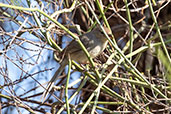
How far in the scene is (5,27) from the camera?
12.1ft

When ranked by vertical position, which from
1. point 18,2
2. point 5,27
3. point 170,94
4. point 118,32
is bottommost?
point 170,94

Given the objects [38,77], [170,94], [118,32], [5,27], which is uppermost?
[5,27]

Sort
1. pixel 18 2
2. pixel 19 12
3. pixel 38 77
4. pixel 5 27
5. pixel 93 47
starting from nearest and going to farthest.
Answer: pixel 18 2 → pixel 19 12 → pixel 93 47 → pixel 5 27 → pixel 38 77

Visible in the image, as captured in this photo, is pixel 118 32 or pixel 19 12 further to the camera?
pixel 118 32

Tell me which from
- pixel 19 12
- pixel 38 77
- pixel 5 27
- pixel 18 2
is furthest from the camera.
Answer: pixel 38 77

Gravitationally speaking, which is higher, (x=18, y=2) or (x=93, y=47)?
(x=18, y=2)

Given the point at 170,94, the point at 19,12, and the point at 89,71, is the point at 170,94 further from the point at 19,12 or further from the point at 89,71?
the point at 19,12

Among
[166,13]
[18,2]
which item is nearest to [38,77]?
[18,2]

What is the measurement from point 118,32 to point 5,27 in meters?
2.02

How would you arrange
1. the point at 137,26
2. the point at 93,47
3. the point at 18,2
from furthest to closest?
the point at 137,26
the point at 93,47
the point at 18,2

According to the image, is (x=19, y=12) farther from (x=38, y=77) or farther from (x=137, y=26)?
(x=137, y=26)

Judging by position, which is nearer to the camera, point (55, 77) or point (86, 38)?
point (55, 77)

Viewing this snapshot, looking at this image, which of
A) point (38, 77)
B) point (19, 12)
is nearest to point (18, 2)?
point (19, 12)

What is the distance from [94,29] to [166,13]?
1836 mm
